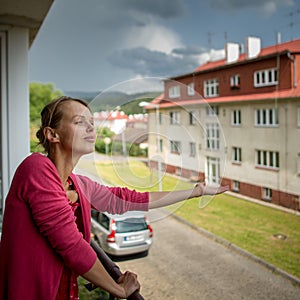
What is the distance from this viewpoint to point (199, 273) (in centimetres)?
280

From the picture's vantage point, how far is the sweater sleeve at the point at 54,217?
0.36m

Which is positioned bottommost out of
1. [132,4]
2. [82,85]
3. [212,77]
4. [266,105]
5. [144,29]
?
[266,105]

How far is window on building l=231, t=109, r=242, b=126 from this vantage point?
2.65 metres

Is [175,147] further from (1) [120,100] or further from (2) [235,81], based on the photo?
(2) [235,81]

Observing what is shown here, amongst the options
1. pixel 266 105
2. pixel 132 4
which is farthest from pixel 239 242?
pixel 132 4

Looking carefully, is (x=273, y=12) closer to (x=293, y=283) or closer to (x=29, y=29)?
(x=293, y=283)

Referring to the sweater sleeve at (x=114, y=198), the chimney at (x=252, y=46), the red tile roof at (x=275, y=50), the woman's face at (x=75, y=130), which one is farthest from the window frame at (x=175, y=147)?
the chimney at (x=252, y=46)

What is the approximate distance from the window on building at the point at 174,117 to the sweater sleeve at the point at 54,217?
0.98 ft

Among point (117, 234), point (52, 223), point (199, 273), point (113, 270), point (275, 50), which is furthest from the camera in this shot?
point (117, 234)

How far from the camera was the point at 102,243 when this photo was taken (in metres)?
3.05

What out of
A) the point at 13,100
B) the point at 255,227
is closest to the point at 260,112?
the point at 255,227

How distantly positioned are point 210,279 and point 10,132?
1.92 m

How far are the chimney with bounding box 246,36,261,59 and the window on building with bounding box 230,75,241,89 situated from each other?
0.22m

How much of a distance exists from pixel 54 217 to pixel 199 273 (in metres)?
2.63
